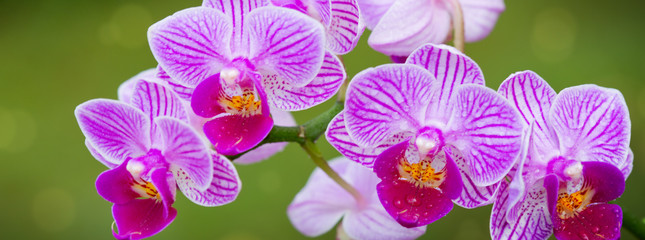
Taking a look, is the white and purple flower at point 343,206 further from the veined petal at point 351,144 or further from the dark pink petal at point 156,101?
the dark pink petal at point 156,101

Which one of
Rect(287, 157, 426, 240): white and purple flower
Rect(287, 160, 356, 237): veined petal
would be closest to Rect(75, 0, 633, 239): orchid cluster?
Rect(287, 157, 426, 240): white and purple flower

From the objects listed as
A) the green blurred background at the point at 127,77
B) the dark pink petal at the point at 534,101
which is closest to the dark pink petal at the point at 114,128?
the dark pink petal at the point at 534,101

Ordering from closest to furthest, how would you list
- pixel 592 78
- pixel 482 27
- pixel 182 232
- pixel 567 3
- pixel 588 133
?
pixel 588 133
pixel 482 27
pixel 182 232
pixel 592 78
pixel 567 3

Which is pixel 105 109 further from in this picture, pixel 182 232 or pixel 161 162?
pixel 182 232

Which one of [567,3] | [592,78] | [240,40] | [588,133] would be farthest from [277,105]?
[567,3]

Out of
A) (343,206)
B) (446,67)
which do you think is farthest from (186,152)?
(343,206)

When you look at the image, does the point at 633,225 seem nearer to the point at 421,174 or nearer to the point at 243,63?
the point at 421,174

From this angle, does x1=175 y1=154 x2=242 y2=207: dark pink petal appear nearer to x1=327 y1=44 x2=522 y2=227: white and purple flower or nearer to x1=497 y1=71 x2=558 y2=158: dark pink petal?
x1=327 y1=44 x2=522 y2=227: white and purple flower
